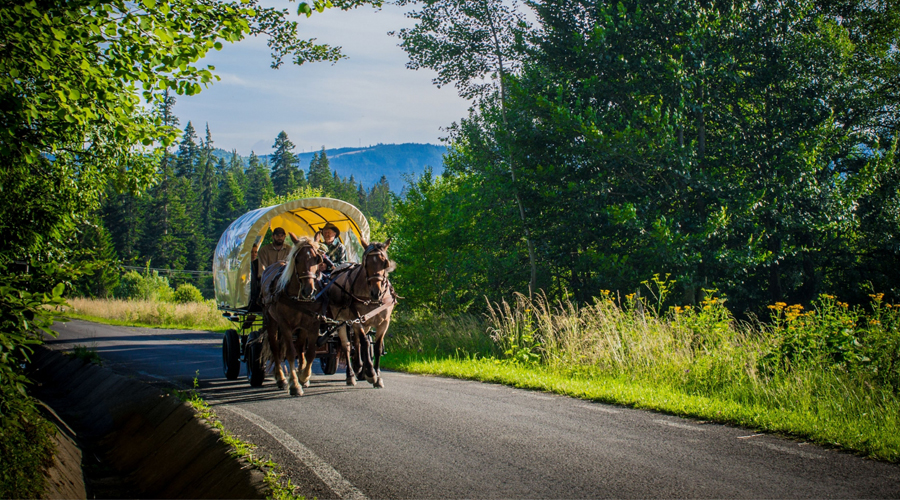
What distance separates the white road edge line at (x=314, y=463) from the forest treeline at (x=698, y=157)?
11253 mm

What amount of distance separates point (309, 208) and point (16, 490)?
6345mm

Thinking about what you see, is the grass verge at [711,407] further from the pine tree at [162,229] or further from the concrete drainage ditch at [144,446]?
the pine tree at [162,229]

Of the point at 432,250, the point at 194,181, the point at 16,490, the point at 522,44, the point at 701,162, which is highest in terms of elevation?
the point at 194,181

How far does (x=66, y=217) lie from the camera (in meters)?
8.35

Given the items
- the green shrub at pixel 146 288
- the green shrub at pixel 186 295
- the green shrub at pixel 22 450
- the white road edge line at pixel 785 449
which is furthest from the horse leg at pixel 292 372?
the green shrub at pixel 146 288

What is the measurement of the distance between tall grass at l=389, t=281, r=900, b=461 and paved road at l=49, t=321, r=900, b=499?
0.57 m

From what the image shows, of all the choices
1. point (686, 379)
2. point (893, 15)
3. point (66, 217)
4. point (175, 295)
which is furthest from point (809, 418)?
point (175, 295)

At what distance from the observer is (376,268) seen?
8.12 m

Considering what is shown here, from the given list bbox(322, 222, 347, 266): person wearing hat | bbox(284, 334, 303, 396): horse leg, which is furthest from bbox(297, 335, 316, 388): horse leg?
bbox(322, 222, 347, 266): person wearing hat

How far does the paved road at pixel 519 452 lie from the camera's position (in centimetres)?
455

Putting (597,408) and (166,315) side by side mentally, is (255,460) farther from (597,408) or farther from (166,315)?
(166,315)

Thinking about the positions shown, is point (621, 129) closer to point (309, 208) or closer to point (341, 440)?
point (309, 208)

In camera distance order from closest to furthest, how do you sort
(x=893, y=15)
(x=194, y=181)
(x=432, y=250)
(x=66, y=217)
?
(x=66, y=217) < (x=893, y=15) < (x=432, y=250) < (x=194, y=181)

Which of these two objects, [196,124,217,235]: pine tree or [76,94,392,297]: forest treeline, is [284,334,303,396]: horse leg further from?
[196,124,217,235]: pine tree
